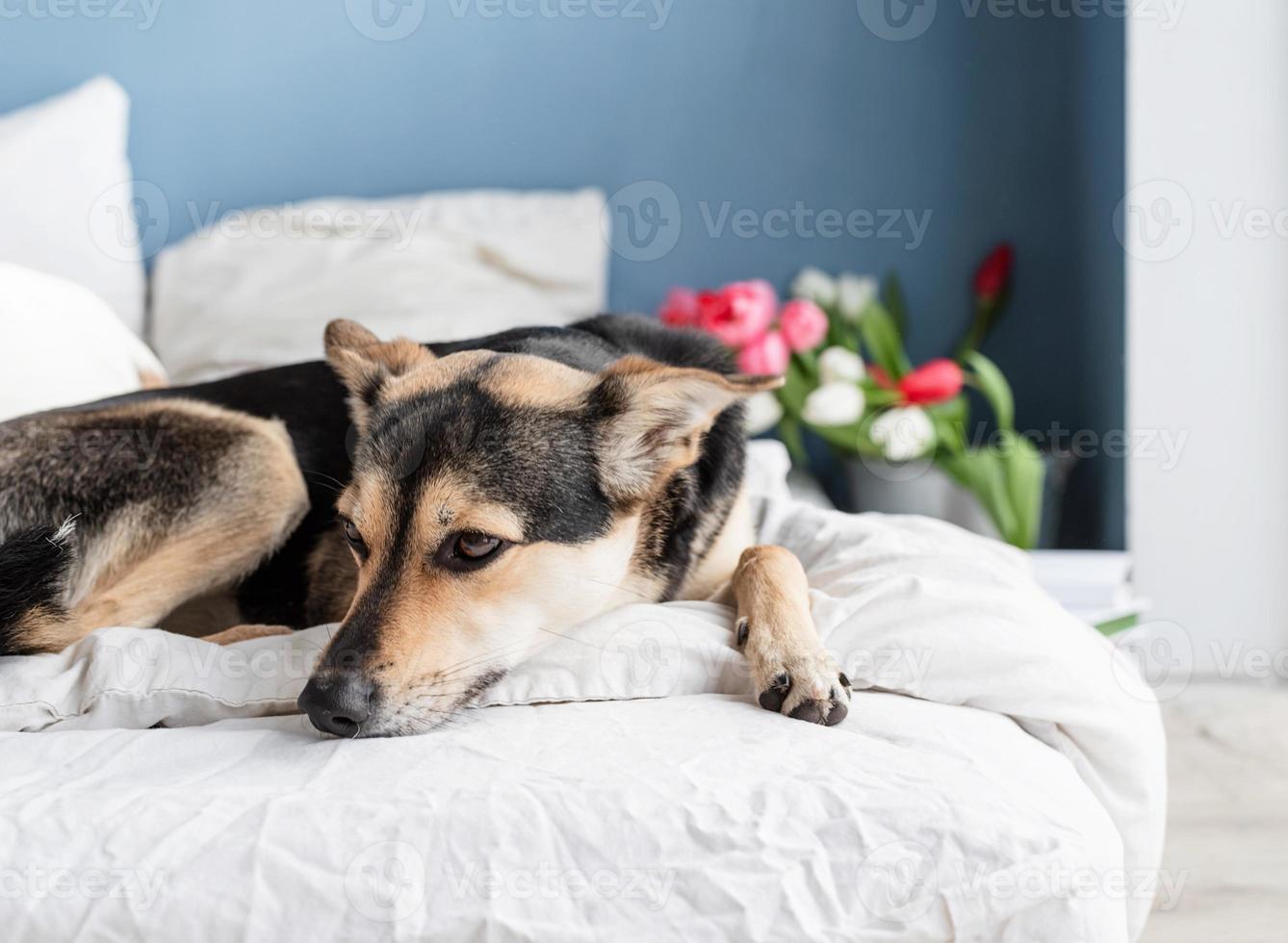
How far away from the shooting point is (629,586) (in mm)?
1732

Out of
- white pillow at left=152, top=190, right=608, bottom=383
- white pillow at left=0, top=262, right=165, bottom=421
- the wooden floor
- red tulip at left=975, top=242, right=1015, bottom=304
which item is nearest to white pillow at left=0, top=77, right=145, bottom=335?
white pillow at left=152, top=190, right=608, bottom=383

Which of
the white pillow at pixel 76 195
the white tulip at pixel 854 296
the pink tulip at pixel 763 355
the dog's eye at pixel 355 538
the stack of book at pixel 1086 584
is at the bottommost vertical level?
the stack of book at pixel 1086 584

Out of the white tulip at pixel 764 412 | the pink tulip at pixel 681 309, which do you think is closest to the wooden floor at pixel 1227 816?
the white tulip at pixel 764 412

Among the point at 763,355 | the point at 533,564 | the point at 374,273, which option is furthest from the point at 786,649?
the point at 374,273

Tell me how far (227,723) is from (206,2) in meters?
3.03

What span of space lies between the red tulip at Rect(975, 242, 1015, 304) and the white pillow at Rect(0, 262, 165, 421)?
2664 mm

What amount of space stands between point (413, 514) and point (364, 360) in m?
0.40

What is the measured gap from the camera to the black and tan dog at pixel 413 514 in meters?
1.46

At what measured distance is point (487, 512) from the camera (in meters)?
1.48

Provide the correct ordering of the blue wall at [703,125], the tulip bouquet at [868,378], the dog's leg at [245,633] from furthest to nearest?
the blue wall at [703,125]
the tulip bouquet at [868,378]
the dog's leg at [245,633]

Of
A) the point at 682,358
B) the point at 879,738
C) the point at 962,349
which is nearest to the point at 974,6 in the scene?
the point at 962,349

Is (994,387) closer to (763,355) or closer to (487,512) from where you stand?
(763,355)

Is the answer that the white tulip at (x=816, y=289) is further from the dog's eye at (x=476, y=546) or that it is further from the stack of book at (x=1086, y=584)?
the dog's eye at (x=476, y=546)

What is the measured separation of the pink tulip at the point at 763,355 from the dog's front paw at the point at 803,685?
2007 mm
